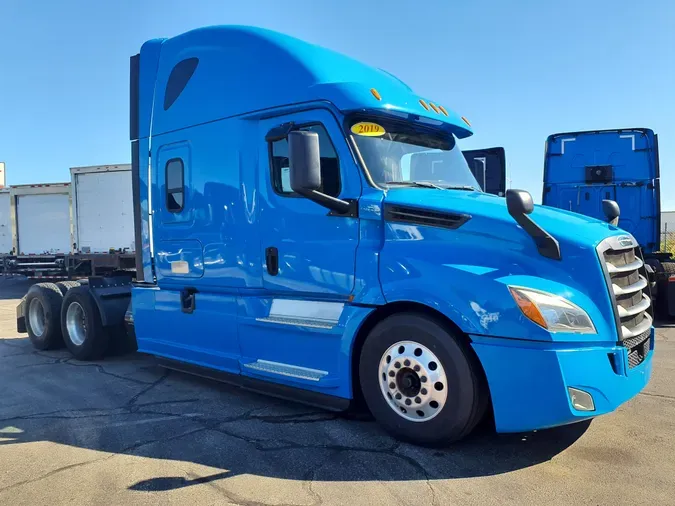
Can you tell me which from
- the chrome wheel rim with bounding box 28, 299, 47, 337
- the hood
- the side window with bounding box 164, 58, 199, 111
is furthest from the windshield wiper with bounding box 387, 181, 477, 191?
the chrome wheel rim with bounding box 28, 299, 47, 337

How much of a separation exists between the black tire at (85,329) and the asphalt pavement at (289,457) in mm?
1614

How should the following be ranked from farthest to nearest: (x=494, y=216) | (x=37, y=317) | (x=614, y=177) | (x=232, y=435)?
(x=614, y=177) < (x=37, y=317) < (x=232, y=435) < (x=494, y=216)

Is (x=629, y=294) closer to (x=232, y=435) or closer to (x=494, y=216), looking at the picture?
(x=494, y=216)

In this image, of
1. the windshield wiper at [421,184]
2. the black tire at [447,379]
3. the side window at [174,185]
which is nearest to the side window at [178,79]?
the side window at [174,185]

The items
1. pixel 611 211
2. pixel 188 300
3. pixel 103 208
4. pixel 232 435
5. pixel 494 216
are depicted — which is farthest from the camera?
pixel 103 208

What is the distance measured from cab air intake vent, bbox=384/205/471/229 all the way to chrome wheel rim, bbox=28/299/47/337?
631 centimetres

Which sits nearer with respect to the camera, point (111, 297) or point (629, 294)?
point (629, 294)

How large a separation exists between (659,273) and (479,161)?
511 centimetres

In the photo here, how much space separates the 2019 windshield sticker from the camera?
429 cm

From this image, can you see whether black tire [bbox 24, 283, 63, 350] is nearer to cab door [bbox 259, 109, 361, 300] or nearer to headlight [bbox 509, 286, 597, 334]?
cab door [bbox 259, 109, 361, 300]

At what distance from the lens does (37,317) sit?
Answer: 833 centimetres

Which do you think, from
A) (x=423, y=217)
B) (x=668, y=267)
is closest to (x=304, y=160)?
(x=423, y=217)

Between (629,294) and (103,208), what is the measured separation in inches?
670

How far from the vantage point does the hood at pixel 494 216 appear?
142 inches
